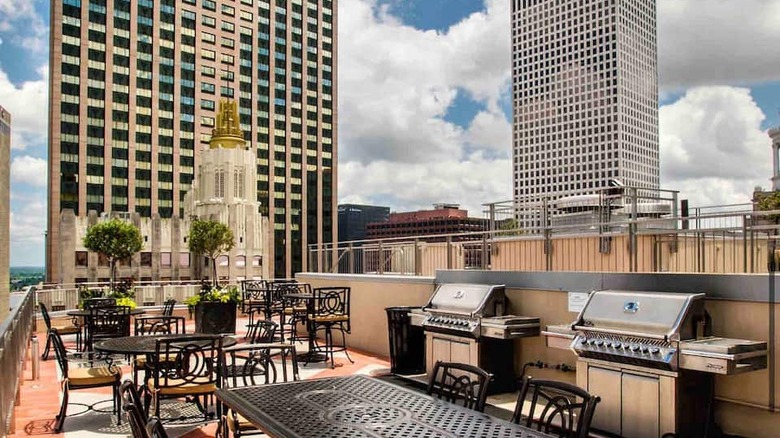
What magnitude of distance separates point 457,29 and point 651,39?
327 ft

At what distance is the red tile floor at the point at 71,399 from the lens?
6590 millimetres

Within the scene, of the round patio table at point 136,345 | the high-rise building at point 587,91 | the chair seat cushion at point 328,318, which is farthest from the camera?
the high-rise building at point 587,91

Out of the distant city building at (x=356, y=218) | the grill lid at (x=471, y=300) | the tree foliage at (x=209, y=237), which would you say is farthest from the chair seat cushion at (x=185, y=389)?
the distant city building at (x=356, y=218)

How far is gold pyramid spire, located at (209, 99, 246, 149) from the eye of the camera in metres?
63.3

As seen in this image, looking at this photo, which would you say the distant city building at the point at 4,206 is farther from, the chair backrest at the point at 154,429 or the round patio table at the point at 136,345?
the chair backrest at the point at 154,429

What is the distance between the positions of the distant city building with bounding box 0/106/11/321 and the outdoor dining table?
13413 mm

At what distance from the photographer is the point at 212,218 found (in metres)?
64.4

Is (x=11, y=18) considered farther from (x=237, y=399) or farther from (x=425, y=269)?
(x=237, y=399)

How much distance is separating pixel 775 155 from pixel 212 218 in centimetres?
5614

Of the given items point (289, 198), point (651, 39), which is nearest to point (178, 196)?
point (289, 198)

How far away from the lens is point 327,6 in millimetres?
100938

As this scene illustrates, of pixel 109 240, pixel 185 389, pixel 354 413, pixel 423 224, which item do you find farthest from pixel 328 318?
pixel 423 224

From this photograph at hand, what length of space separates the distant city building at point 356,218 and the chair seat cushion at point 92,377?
585 feet

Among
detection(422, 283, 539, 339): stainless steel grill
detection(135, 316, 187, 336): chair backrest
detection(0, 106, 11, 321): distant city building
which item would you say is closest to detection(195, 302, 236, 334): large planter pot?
detection(135, 316, 187, 336): chair backrest
